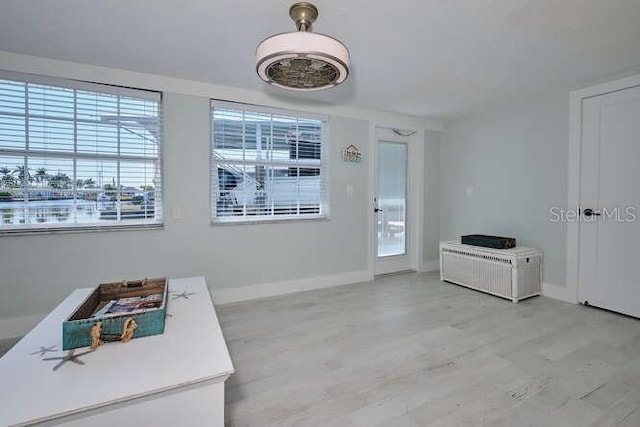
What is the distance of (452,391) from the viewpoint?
175 cm

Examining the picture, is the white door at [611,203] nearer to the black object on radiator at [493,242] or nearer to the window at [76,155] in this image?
Answer: the black object on radiator at [493,242]

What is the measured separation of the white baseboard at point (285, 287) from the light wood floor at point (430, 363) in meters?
0.13

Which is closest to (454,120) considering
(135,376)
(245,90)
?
(245,90)

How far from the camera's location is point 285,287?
3.48 m

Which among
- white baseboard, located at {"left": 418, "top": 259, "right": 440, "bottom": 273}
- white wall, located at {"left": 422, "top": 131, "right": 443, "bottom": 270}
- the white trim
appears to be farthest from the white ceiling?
white baseboard, located at {"left": 418, "top": 259, "right": 440, "bottom": 273}

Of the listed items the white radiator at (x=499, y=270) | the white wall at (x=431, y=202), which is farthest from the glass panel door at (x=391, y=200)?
the white radiator at (x=499, y=270)

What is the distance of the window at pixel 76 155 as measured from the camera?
244 centimetres

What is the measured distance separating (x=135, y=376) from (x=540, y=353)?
2.44 meters

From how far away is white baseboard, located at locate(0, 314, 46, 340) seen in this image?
2.42m

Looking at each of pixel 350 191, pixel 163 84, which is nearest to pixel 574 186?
pixel 350 191

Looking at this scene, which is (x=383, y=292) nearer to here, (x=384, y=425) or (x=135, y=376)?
(x=384, y=425)

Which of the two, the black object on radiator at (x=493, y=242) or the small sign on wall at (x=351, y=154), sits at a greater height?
the small sign on wall at (x=351, y=154)

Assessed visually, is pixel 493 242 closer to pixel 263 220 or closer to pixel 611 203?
pixel 611 203

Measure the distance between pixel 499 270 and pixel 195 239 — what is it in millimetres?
3143
